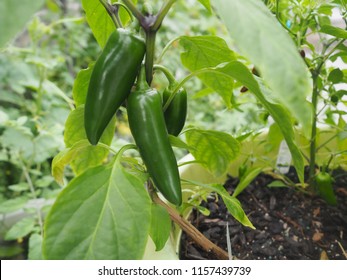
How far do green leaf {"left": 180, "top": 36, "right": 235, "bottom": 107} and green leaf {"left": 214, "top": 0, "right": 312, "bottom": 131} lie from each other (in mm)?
264

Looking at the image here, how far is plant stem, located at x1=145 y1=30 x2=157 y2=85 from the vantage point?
48 centimetres

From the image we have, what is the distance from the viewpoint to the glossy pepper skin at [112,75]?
1.53 ft

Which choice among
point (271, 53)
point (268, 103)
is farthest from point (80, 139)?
point (271, 53)

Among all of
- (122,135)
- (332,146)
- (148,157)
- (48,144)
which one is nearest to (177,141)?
(148,157)

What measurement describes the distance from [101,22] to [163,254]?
1.22ft

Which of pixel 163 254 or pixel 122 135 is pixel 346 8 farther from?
pixel 122 135

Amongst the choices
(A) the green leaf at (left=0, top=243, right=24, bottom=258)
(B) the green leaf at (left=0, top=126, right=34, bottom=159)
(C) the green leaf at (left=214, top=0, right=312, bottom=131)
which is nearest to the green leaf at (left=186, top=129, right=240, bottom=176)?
(C) the green leaf at (left=214, top=0, right=312, bottom=131)

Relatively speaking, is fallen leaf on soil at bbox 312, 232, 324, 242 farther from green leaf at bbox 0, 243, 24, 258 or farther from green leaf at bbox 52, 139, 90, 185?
green leaf at bbox 0, 243, 24, 258

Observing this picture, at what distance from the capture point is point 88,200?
444 millimetres

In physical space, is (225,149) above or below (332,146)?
above

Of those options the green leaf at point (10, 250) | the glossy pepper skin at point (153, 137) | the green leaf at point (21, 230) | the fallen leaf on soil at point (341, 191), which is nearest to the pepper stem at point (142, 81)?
the glossy pepper skin at point (153, 137)

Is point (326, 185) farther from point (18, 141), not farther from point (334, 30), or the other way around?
point (18, 141)

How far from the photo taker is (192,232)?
1.96ft

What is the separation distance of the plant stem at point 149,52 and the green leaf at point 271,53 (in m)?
0.15
